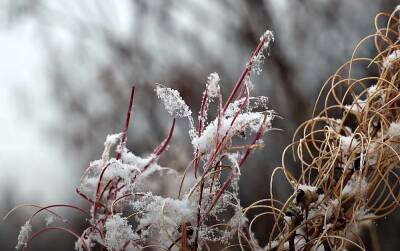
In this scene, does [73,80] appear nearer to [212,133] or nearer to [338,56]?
[338,56]

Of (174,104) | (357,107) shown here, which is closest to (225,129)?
(174,104)

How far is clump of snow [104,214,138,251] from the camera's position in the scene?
63 cm

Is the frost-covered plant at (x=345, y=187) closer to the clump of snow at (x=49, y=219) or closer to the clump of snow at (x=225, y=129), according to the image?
the clump of snow at (x=225, y=129)

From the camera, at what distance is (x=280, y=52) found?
13.1 feet

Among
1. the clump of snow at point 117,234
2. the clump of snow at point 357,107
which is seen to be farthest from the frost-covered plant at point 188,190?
the clump of snow at point 357,107

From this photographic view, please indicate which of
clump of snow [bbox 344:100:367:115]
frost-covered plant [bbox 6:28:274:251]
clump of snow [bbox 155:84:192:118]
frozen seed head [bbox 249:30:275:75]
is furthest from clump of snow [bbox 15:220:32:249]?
clump of snow [bbox 344:100:367:115]

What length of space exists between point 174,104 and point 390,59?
307 millimetres

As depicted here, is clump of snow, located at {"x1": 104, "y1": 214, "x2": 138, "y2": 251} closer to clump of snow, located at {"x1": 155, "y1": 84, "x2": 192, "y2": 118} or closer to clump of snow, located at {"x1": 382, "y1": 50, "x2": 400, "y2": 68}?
clump of snow, located at {"x1": 155, "y1": 84, "x2": 192, "y2": 118}

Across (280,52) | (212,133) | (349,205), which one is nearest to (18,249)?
(212,133)

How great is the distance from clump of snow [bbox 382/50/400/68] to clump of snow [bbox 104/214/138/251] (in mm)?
398

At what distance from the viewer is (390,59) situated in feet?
2.56

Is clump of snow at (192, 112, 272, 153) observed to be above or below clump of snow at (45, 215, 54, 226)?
above

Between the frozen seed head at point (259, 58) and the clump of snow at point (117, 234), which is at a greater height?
the frozen seed head at point (259, 58)

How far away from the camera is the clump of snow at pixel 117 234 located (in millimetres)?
632
